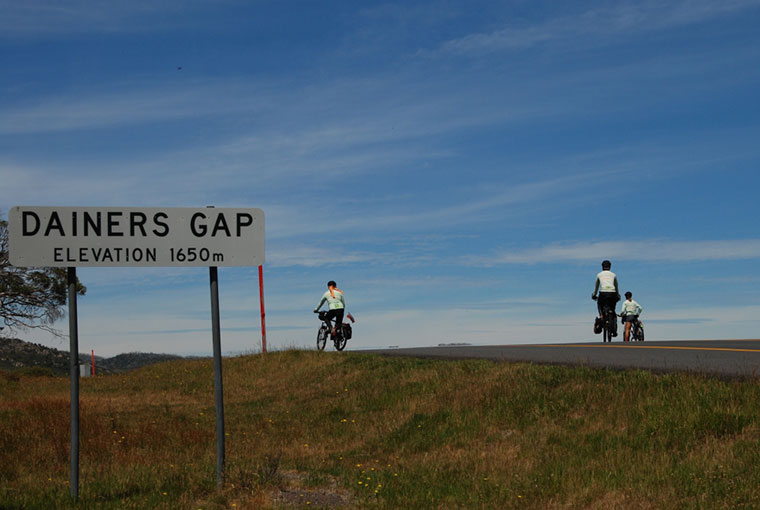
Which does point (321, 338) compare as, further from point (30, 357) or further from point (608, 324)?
point (30, 357)

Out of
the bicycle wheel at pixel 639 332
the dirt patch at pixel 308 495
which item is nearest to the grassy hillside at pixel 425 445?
the dirt patch at pixel 308 495

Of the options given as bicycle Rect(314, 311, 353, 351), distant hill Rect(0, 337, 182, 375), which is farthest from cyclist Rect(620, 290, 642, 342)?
distant hill Rect(0, 337, 182, 375)

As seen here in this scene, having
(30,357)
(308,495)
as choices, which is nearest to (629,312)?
(308,495)

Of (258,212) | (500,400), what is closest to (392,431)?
(500,400)

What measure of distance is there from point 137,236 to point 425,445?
578 cm

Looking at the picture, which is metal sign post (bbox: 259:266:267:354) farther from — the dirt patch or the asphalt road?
the dirt patch

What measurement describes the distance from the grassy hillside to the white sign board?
8.82 feet

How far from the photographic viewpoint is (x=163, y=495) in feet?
30.7

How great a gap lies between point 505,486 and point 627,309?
59.8ft

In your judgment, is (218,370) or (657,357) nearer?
(218,370)

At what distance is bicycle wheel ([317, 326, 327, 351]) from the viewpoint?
25297 mm

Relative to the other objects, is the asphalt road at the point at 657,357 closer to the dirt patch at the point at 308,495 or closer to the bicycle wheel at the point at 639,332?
the bicycle wheel at the point at 639,332

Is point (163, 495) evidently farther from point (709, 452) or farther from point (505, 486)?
point (709, 452)

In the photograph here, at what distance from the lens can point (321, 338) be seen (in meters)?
25.5
